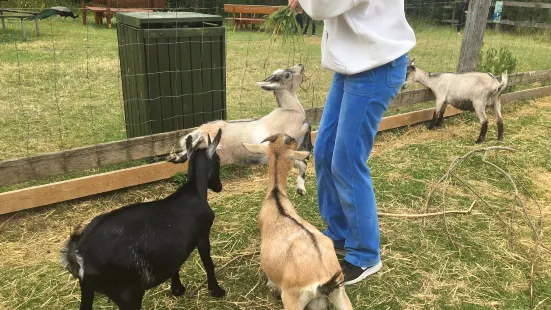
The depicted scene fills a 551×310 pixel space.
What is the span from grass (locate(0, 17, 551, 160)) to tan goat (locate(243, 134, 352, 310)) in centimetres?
314

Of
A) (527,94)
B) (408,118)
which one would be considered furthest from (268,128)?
(527,94)

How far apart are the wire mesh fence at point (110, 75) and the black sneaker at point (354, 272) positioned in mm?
2323

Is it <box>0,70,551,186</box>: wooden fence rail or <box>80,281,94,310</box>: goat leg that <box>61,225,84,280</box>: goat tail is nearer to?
<box>80,281,94,310</box>: goat leg

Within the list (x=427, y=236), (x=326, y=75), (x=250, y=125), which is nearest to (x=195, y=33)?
(x=250, y=125)

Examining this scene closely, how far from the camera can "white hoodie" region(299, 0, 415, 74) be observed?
2449 millimetres

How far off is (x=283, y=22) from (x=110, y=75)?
15.1 ft

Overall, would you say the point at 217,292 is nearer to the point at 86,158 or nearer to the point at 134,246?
the point at 134,246

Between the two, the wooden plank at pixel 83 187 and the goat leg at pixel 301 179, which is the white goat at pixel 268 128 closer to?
the goat leg at pixel 301 179

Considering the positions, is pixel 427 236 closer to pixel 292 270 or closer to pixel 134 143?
pixel 292 270

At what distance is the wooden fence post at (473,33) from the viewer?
697 cm

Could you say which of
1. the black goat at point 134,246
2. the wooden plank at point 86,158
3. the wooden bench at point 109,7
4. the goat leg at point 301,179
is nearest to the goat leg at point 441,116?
the goat leg at point 301,179

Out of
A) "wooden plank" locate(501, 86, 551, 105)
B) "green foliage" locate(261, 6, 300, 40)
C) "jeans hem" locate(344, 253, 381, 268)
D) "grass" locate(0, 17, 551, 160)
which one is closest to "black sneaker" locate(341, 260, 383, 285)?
"jeans hem" locate(344, 253, 381, 268)

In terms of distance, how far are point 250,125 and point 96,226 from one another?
2332mm

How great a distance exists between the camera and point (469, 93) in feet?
20.7
